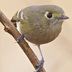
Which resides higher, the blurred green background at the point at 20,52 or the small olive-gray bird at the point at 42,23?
the small olive-gray bird at the point at 42,23

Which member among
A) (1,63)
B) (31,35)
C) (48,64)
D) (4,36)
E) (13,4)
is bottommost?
(48,64)

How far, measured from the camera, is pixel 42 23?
1054mm

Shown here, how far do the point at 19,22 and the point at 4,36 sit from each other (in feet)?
2.79

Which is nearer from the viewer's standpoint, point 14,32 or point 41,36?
point 14,32

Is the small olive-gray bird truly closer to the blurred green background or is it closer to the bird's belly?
the bird's belly

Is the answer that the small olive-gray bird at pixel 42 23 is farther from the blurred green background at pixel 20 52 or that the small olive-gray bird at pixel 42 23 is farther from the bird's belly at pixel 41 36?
the blurred green background at pixel 20 52

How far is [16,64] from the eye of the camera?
190 cm

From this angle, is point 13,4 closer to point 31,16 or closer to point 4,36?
point 4,36

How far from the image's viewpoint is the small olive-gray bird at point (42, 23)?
1030 mm

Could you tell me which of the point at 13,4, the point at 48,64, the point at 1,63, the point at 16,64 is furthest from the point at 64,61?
the point at 13,4

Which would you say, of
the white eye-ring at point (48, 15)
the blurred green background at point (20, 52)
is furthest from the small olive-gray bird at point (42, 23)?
the blurred green background at point (20, 52)

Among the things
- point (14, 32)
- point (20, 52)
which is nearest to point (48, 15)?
point (14, 32)

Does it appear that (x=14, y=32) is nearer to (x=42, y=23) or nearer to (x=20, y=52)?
(x=42, y=23)

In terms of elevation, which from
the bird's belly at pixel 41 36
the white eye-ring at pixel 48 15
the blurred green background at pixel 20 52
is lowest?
the blurred green background at pixel 20 52
